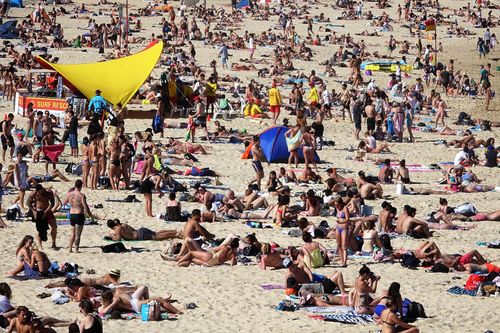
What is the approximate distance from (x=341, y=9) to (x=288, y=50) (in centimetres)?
1371

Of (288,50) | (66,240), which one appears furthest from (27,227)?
(288,50)

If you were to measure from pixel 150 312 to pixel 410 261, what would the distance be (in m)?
4.32

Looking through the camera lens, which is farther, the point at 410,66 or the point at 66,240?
the point at 410,66

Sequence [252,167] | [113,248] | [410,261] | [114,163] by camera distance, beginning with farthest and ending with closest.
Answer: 1. [252,167]
2. [114,163]
3. [113,248]
4. [410,261]

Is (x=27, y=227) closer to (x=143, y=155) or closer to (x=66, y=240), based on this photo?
(x=66, y=240)

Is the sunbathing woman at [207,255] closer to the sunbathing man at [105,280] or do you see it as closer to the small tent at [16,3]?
the sunbathing man at [105,280]

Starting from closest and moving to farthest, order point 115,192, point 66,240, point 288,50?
point 66,240 → point 115,192 → point 288,50

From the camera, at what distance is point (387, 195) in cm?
2092

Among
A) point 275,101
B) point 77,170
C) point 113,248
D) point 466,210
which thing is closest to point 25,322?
point 113,248

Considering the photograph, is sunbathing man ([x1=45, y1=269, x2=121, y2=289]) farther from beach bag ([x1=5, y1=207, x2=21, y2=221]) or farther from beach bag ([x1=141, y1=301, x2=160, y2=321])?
beach bag ([x1=5, y1=207, x2=21, y2=221])

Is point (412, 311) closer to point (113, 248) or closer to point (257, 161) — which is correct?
point (113, 248)

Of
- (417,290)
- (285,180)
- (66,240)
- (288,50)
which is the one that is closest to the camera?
(417,290)

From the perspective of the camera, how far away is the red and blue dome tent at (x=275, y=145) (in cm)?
2323

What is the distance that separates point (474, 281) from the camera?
1486 cm
